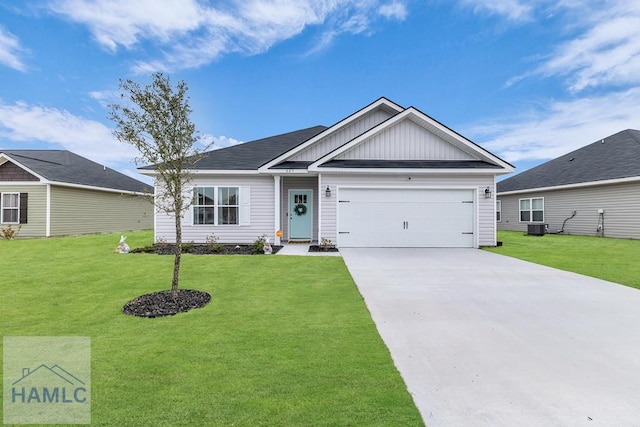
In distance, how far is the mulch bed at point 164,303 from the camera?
4.44 m

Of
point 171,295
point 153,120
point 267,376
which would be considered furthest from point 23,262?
point 267,376

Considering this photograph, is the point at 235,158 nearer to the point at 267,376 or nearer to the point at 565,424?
the point at 267,376

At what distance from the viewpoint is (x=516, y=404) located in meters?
2.36

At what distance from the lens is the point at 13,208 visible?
15125 mm

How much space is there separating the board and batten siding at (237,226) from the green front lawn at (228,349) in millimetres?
5475

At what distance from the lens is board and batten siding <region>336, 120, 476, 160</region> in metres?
11.8

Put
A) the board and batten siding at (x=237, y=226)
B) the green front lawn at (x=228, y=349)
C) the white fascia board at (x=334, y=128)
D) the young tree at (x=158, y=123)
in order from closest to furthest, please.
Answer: the green front lawn at (x=228, y=349), the young tree at (x=158, y=123), the white fascia board at (x=334, y=128), the board and batten siding at (x=237, y=226)

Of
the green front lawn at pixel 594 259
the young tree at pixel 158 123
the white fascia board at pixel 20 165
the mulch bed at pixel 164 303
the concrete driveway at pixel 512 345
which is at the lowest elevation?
the concrete driveway at pixel 512 345

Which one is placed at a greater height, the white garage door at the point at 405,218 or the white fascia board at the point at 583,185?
the white fascia board at the point at 583,185

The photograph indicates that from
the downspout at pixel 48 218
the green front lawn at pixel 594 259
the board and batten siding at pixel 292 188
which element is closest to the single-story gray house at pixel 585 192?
the green front lawn at pixel 594 259

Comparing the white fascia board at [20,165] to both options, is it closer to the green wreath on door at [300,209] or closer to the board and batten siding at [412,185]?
the green wreath on door at [300,209]

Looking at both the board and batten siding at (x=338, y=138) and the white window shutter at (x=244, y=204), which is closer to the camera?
the white window shutter at (x=244, y=204)

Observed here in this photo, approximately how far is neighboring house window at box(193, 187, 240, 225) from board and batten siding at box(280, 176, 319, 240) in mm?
1938

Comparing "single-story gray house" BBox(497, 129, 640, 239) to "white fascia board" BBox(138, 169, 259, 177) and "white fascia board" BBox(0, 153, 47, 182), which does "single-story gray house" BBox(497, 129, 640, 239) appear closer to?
"white fascia board" BBox(138, 169, 259, 177)
